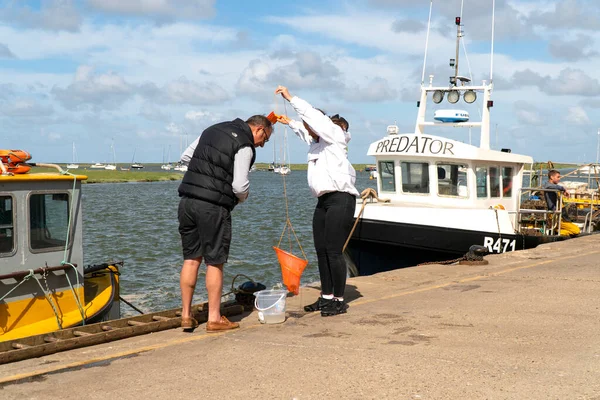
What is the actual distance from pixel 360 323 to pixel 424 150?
863cm

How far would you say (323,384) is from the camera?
4.62m

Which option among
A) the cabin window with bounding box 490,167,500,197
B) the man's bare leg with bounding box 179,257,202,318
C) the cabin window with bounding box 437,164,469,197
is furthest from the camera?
the cabin window with bounding box 490,167,500,197

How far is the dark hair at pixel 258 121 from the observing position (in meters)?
6.49

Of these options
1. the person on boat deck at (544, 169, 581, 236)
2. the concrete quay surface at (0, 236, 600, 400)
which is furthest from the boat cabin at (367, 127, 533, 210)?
the concrete quay surface at (0, 236, 600, 400)

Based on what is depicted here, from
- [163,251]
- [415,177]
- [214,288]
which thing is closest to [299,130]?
[214,288]

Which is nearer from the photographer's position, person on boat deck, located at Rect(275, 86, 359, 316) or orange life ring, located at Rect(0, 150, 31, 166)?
person on boat deck, located at Rect(275, 86, 359, 316)

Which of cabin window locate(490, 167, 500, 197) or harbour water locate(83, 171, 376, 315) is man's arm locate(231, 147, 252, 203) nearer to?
harbour water locate(83, 171, 376, 315)

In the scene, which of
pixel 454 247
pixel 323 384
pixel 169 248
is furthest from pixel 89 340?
pixel 169 248

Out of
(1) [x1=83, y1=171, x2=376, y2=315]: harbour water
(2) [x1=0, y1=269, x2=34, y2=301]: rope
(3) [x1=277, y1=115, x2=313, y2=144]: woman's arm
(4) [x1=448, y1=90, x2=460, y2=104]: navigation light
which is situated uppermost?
(4) [x1=448, y1=90, x2=460, y2=104]: navigation light

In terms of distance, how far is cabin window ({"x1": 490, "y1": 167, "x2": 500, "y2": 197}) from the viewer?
15.5 meters

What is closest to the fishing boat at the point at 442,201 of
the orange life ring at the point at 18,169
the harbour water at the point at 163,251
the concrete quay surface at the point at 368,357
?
the harbour water at the point at 163,251

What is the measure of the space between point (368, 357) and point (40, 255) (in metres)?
3.88

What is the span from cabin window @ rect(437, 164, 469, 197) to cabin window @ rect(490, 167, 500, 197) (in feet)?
3.02

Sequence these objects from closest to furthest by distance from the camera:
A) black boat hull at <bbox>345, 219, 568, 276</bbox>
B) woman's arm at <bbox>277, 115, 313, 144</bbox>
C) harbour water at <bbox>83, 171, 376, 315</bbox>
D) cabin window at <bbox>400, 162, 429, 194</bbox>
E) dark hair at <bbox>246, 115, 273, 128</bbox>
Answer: dark hair at <bbox>246, 115, 273, 128</bbox>
woman's arm at <bbox>277, 115, 313, 144</bbox>
black boat hull at <bbox>345, 219, 568, 276</bbox>
cabin window at <bbox>400, 162, 429, 194</bbox>
harbour water at <bbox>83, 171, 376, 315</bbox>
